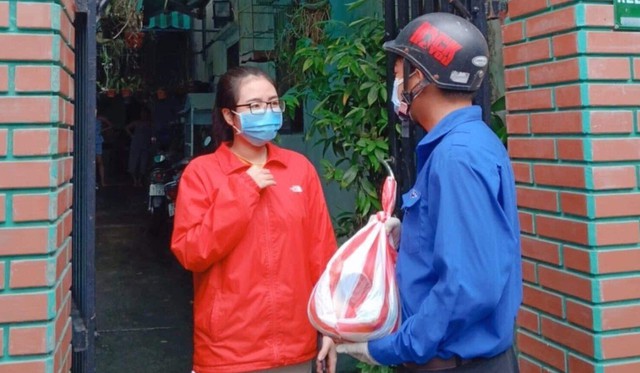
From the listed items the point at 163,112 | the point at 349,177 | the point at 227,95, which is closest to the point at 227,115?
the point at 227,95

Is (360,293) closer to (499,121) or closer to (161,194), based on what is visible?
(499,121)

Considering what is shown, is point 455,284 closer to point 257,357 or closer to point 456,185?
point 456,185

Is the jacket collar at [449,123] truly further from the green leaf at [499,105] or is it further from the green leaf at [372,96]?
the green leaf at [372,96]

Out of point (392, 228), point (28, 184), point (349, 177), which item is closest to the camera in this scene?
point (28, 184)

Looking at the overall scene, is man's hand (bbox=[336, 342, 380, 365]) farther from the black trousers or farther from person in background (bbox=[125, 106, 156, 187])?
person in background (bbox=[125, 106, 156, 187])

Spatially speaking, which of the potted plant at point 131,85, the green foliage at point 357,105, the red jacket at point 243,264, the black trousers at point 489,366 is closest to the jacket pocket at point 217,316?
the red jacket at point 243,264

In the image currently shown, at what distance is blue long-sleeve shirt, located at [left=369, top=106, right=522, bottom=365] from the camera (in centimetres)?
164

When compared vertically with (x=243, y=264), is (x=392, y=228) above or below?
above

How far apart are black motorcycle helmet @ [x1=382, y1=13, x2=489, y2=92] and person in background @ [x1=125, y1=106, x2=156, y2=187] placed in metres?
13.7

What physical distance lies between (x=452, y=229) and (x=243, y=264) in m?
1.05

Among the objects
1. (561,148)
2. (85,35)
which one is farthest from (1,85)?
(561,148)

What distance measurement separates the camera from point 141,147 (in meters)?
15.1

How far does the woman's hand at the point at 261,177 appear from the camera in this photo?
2504 mm

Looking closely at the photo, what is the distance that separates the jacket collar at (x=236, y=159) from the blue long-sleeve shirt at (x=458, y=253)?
90 cm
